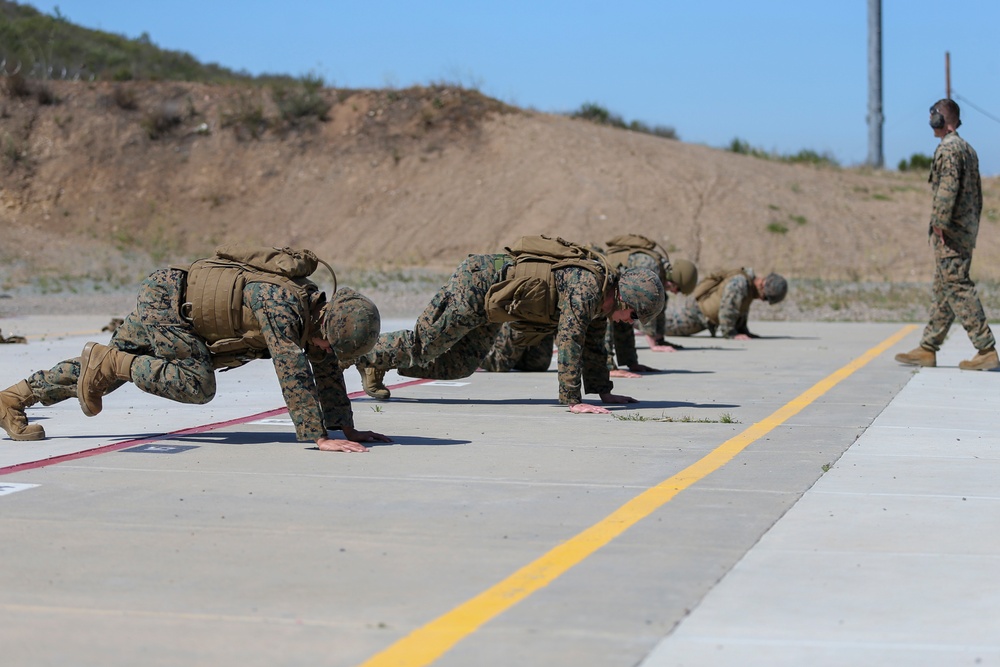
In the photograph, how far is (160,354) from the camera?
24.9ft

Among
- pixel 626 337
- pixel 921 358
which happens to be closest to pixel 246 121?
pixel 626 337

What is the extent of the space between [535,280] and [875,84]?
4992cm

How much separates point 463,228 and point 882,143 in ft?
71.2

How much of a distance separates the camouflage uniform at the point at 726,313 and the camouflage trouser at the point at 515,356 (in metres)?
4.88

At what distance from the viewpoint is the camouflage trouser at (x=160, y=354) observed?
7.50 m

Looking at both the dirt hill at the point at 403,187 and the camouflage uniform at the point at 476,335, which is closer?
the camouflage uniform at the point at 476,335

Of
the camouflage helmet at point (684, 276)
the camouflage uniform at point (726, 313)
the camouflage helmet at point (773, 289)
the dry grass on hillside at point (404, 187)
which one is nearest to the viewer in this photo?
the camouflage helmet at point (684, 276)

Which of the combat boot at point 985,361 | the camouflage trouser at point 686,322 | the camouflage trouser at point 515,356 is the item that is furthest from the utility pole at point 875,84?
the camouflage trouser at point 515,356

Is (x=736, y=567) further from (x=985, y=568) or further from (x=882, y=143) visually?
(x=882, y=143)

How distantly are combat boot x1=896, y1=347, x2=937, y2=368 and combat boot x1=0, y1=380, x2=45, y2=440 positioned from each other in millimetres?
8744

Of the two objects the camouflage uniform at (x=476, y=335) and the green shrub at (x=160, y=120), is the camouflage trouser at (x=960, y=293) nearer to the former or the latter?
the camouflage uniform at (x=476, y=335)

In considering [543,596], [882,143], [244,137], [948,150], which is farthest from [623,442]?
[882,143]

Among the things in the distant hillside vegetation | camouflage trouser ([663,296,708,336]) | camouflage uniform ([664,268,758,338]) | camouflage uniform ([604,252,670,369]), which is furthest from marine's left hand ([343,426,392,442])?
the distant hillside vegetation

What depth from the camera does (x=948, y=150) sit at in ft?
41.1
